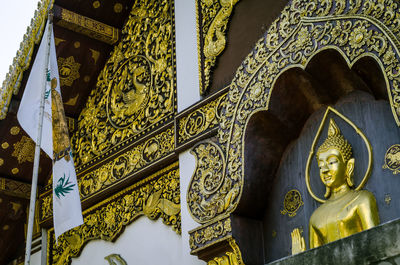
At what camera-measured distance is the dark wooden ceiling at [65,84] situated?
6.92 metres

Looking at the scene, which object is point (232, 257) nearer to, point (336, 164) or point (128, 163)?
point (336, 164)

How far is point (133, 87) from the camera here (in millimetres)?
6758

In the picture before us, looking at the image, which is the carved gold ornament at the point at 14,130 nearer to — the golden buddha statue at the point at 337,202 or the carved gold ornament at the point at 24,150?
the carved gold ornament at the point at 24,150

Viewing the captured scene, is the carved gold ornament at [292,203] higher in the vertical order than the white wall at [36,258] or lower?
lower

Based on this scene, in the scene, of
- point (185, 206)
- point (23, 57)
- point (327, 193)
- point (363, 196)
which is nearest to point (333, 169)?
point (327, 193)

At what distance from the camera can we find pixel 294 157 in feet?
16.8

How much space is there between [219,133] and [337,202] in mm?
1032

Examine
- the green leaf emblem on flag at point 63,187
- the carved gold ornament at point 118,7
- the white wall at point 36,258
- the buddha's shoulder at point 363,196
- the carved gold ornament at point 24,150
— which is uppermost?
the carved gold ornament at point 118,7

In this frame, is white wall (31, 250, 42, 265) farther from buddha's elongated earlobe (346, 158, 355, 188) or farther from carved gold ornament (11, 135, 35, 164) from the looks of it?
buddha's elongated earlobe (346, 158, 355, 188)

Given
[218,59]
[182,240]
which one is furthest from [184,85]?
[182,240]

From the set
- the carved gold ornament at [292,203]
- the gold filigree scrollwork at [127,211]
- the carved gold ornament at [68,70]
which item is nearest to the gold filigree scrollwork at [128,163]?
the gold filigree scrollwork at [127,211]

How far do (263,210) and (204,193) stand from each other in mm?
401

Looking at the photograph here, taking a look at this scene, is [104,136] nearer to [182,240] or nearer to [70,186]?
[70,186]

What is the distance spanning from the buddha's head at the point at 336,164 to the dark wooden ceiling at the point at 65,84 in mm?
2968
